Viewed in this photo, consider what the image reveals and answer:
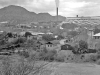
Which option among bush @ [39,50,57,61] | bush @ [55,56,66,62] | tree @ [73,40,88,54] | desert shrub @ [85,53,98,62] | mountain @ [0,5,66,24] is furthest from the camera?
mountain @ [0,5,66,24]

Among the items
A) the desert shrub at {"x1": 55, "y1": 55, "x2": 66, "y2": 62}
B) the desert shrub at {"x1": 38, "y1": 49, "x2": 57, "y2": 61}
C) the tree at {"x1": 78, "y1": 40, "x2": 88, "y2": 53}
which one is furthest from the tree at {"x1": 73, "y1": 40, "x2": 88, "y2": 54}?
the desert shrub at {"x1": 38, "y1": 49, "x2": 57, "y2": 61}

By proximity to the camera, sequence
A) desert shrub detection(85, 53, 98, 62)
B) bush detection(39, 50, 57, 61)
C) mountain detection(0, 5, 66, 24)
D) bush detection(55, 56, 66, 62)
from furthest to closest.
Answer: mountain detection(0, 5, 66, 24) < bush detection(39, 50, 57, 61) < bush detection(55, 56, 66, 62) < desert shrub detection(85, 53, 98, 62)

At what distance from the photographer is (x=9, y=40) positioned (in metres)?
20.0

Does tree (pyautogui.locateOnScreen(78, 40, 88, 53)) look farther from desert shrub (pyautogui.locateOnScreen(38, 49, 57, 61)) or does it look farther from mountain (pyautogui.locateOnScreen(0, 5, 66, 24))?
mountain (pyautogui.locateOnScreen(0, 5, 66, 24))

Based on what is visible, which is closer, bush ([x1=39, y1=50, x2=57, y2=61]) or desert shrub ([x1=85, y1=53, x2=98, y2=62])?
desert shrub ([x1=85, y1=53, x2=98, y2=62])

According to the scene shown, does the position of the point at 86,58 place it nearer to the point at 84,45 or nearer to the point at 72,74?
the point at 84,45

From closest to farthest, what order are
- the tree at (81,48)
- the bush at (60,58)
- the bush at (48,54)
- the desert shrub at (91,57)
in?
the desert shrub at (91,57) → the bush at (60,58) → the bush at (48,54) → the tree at (81,48)

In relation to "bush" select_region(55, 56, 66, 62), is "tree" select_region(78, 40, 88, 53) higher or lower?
higher

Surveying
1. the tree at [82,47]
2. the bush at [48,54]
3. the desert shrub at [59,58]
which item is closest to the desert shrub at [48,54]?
the bush at [48,54]

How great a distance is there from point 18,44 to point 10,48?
3.69 ft

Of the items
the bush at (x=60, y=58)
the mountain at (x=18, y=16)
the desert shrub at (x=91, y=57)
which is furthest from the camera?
the mountain at (x=18, y=16)

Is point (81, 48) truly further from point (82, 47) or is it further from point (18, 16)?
point (18, 16)

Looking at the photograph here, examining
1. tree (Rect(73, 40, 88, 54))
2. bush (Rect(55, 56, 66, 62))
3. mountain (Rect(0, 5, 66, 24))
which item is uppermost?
mountain (Rect(0, 5, 66, 24))

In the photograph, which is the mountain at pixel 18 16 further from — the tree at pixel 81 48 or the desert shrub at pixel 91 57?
the desert shrub at pixel 91 57
